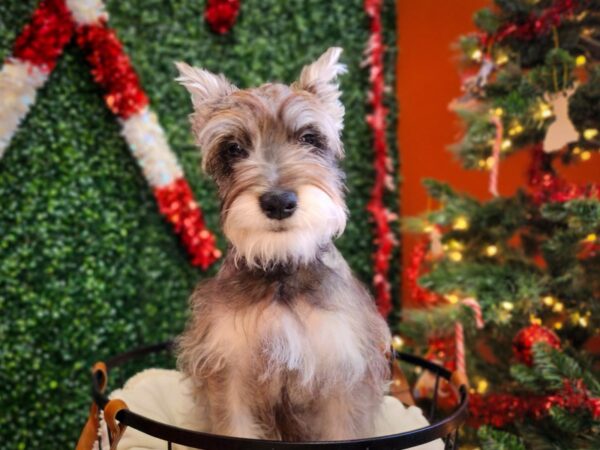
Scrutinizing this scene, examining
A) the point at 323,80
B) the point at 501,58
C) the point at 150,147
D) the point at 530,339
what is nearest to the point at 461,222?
the point at 530,339

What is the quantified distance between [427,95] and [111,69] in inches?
86.6

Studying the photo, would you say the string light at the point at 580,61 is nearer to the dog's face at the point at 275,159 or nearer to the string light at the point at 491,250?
the string light at the point at 491,250

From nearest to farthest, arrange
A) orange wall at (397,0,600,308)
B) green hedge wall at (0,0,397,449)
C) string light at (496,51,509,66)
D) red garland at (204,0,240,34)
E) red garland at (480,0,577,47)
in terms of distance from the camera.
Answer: red garland at (480,0,577,47) < string light at (496,51,509,66) < green hedge wall at (0,0,397,449) < red garland at (204,0,240,34) < orange wall at (397,0,600,308)

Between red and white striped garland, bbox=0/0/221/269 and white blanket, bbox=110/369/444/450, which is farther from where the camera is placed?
red and white striped garland, bbox=0/0/221/269

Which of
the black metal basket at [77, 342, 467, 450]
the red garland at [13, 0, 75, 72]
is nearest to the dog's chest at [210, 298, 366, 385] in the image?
the black metal basket at [77, 342, 467, 450]

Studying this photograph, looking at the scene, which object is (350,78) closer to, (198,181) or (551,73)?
(198,181)

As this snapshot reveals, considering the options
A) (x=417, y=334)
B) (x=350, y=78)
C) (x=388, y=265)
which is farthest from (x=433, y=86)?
(x=417, y=334)

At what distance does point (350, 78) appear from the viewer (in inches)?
157

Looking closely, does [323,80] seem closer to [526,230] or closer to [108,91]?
[526,230]

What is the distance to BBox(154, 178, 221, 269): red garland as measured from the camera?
3.22 m

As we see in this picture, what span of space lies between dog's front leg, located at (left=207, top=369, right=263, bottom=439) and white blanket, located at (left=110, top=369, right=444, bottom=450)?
15cm

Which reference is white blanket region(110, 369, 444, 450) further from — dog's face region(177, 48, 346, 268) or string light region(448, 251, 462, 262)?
string light region(448, 251, 462, 262)

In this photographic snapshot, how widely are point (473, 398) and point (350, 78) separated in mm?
2339

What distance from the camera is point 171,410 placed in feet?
6.72
